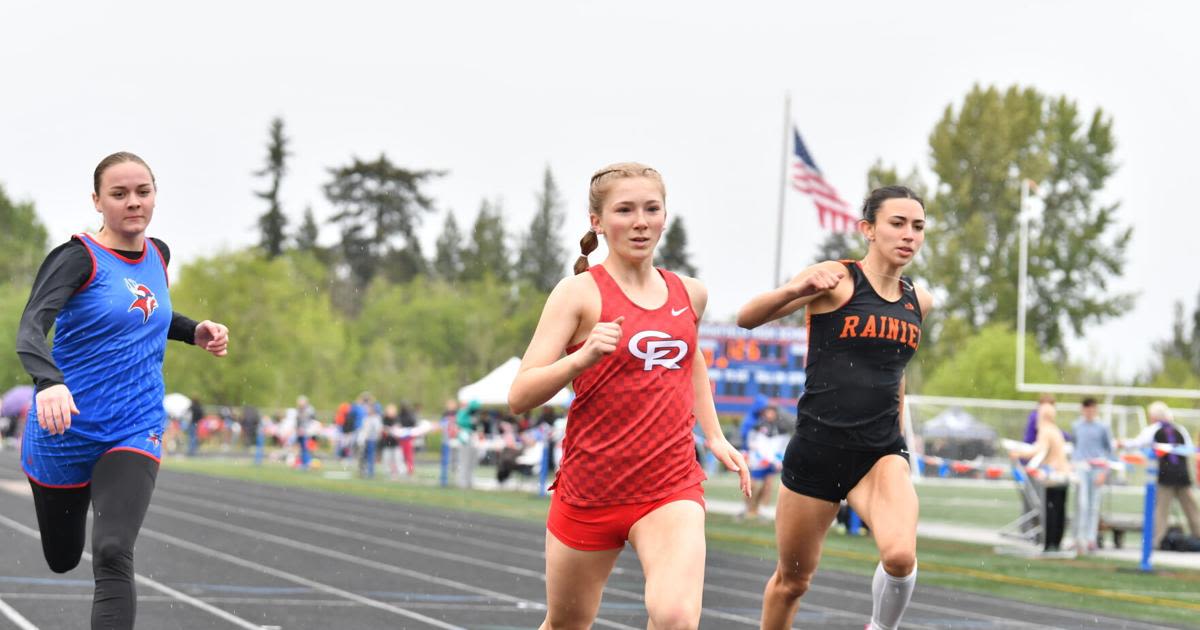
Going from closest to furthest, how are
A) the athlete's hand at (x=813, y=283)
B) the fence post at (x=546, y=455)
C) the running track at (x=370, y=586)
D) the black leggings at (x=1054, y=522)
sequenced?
the athlete's hand at (x=813, y=283) < the running track at (x=370, y=586) < the black leggings at (x=1054, y=522) < the fence post at (x=546, y=455)

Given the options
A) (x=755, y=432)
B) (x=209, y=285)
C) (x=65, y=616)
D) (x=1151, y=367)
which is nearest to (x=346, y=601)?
(x=65, y=616)

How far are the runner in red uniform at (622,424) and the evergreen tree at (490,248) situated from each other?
326ft

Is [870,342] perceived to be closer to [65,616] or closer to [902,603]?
[902,603]

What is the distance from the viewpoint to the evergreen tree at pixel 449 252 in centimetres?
10923

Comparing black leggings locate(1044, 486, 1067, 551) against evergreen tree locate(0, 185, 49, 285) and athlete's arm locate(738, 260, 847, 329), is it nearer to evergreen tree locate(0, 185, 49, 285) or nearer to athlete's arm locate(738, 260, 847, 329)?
athlete's arm locate(738, 260, 847, 329)

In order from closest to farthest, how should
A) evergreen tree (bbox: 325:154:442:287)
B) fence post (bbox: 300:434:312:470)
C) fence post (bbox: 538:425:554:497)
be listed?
fence post (bbox: 538:425:554:497)
fence post (bbox: 300:434:312:470)
evergreen tree (bbox: 325:154:442:287)

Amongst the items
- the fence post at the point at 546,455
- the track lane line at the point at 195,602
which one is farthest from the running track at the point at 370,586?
the fence post at the point at 546,455

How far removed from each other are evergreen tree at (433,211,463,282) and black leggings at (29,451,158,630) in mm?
101906

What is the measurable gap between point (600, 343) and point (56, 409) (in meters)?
2.03

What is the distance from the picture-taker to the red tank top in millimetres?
5184

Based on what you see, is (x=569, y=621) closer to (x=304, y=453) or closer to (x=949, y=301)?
(x=304, y=453)

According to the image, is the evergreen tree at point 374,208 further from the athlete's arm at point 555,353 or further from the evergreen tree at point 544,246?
the athlete's arm at point 555,353


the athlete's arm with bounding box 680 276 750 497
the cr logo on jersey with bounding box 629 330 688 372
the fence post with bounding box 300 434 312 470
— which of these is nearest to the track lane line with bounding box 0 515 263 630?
the athlete's arm with bounding box 680 276 750 497

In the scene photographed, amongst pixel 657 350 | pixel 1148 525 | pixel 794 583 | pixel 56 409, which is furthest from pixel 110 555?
pixel 1148 525
